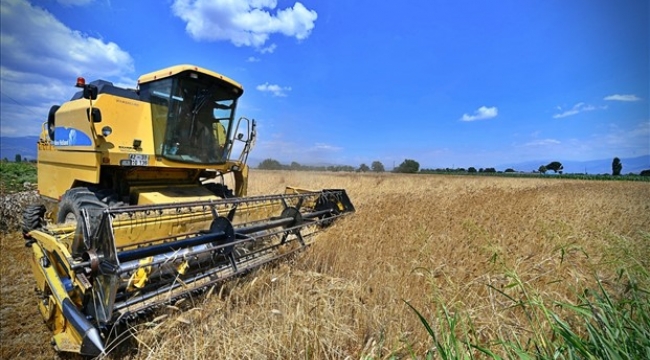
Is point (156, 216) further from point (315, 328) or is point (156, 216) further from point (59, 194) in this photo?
point (59, 194)

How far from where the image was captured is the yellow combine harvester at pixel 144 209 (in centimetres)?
191

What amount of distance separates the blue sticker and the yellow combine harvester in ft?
0.05

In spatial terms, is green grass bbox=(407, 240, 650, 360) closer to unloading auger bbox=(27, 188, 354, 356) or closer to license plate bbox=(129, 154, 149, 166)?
unloading auger bbox=(27, 188, 354, 356)

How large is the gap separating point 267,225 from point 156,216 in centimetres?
108

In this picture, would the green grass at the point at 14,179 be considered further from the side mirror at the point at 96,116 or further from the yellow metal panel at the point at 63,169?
the side mirror at the point at 96,116

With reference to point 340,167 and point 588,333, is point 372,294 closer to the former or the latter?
point 588,333

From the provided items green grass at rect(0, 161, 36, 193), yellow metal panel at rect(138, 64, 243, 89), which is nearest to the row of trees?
green grass at rect(0, 161, 36, 193)

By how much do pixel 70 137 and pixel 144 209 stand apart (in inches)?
120

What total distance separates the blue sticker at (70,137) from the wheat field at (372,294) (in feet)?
5.55

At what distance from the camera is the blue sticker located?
3.84 metres

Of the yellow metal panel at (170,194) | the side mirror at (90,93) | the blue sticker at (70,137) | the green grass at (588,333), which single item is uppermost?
the side mirror at (90,93)

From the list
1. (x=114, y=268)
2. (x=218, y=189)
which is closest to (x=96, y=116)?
(x=218, y=189)

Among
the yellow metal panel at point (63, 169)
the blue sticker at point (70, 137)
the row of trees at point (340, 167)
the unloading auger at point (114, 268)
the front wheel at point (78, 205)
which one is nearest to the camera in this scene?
the unloading auger at point (114, 268)

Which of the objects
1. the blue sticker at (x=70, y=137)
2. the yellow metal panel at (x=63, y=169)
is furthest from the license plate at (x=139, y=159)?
the blue sticker at (x=70, y=137)
